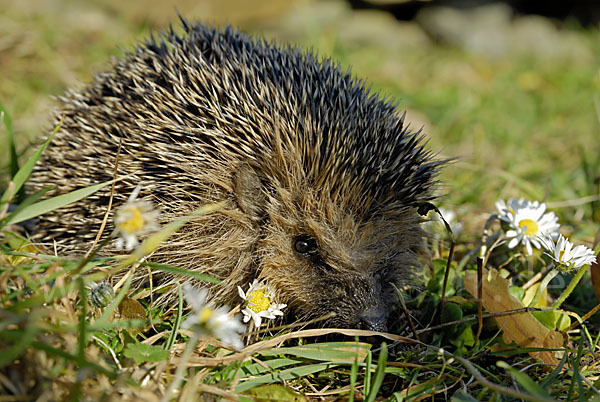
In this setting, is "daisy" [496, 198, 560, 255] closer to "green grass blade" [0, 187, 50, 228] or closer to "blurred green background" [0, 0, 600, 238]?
"blurred green background" [0, 0, 600, 238]

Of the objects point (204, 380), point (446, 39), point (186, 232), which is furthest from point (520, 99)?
point (204, 380)

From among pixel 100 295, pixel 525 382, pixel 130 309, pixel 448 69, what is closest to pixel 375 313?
pixel 525 382

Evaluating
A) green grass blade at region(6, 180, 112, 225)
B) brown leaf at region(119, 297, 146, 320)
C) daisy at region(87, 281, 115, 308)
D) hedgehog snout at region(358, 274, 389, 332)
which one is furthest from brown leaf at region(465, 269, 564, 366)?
green grass blade at region(6, 180, 112, 225)

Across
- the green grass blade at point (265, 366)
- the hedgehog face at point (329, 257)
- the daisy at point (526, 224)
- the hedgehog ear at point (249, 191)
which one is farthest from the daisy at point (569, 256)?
the hedgehog ear at point (249, 191)

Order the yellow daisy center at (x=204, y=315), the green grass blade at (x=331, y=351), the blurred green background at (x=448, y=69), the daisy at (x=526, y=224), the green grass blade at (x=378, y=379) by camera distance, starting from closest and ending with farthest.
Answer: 1. the yellow daisy center at (x=204, y=315)
2. the green grass blade at (x=378, y=379)
3. the green grass blade at (x=331, y=351)
4. the daisy at (x=526, y=224)
5. the blurred green background at (x=448, y=69)

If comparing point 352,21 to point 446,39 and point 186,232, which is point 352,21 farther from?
point 186,232

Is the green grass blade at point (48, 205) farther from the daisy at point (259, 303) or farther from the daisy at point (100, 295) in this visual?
the daisy at point (259, 303)
